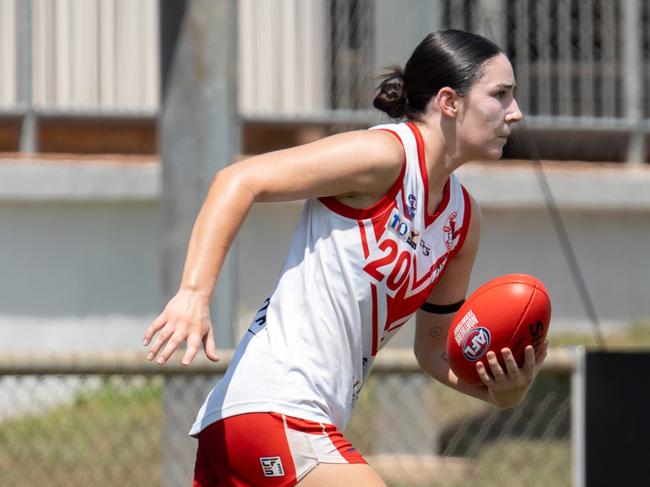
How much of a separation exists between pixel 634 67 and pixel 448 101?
580 cm

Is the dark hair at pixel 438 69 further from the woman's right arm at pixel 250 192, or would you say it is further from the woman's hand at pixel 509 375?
the woman's hand at pixel 509 375

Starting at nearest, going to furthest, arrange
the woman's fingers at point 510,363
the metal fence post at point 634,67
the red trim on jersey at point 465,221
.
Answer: the woman's fingers at point 510,363, the red trim on jersey at point 465,221, the metal fence post at point 634,67

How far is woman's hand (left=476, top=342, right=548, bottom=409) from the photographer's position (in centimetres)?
362

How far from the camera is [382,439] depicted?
20.8 feet

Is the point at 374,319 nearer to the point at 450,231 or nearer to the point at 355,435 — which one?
the point at 450,231

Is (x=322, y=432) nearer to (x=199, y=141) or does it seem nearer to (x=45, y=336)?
(x=199, y=141)

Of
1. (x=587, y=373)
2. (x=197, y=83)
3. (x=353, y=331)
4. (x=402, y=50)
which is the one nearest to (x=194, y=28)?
(x=197, y=83)

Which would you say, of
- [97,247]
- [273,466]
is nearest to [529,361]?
[273,466]

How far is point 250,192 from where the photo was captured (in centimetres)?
320

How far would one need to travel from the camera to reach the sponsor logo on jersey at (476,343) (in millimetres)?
3629

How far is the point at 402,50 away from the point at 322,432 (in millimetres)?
4074

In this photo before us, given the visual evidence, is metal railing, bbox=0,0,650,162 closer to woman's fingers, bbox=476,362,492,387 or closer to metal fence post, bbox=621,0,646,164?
metal fence post, bbox=621,0,646,164

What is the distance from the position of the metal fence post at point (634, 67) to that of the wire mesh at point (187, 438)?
2472 mm

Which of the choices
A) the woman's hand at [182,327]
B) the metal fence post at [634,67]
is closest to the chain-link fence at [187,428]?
the woman's hand at [182,327]
